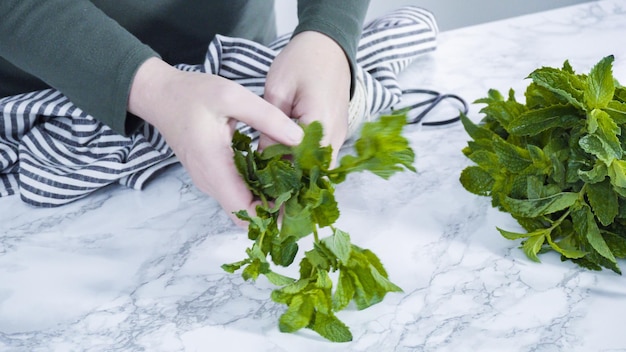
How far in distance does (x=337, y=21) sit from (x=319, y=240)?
10.9 inches

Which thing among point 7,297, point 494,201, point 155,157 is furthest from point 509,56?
point 7,297

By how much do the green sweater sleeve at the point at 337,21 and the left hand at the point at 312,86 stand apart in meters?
0.02

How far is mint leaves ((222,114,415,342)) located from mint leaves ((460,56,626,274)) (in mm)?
122

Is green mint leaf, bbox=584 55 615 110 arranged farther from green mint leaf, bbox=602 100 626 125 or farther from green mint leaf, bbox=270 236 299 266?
green mint leaf, bbox=270 236 299 266

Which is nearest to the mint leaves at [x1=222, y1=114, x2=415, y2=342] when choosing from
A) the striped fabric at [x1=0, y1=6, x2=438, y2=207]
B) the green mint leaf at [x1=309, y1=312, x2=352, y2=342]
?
the green mint leaf at [x1=309, y1=312, x2=352, y2=342]

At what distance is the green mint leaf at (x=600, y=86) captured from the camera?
0.60 m

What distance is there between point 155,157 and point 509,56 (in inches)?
19.0

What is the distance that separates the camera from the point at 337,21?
0.79 metres

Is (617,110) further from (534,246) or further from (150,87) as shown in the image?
(150,87)

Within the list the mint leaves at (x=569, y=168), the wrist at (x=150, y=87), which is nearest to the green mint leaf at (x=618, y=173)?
the mint leaves at (x=569, y=168)

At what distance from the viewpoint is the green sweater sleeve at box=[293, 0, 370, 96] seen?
0.77 m

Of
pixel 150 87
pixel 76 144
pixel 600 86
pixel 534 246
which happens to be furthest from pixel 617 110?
pixel 76 144

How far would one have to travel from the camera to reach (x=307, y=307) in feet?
1.90

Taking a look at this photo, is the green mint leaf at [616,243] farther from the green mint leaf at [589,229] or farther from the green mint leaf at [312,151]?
the green mint leaf at [312,151]
